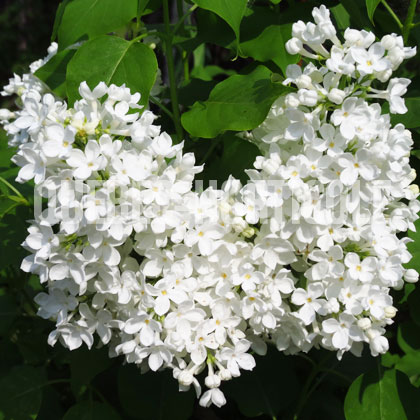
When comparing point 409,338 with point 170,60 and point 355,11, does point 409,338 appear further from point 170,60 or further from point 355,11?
point 170,60

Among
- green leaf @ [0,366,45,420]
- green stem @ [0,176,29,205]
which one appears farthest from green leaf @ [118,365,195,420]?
green stem @ [0,176,29,205]

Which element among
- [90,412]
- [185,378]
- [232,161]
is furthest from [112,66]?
[90,412]

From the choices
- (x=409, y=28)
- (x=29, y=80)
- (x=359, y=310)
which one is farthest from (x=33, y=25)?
(x=359, y=310)

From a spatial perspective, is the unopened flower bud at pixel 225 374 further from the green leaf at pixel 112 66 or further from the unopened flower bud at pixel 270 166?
the green leaf at pixel 112 66

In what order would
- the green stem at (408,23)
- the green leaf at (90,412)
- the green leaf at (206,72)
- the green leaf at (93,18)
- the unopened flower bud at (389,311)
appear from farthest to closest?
the green leaf at (206,72)
the green leaf at (90,412)
the green stem at (408,23)
the green leaf at (93,18)
the unopened flower bud at (389,311)

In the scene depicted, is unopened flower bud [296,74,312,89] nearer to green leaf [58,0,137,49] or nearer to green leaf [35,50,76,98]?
green leaf [58,0,137,49]

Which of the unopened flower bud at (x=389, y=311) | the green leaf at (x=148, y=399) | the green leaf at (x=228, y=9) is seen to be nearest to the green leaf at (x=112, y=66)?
the green leaf at (x=228, y=9)
